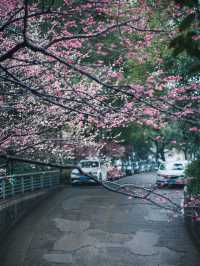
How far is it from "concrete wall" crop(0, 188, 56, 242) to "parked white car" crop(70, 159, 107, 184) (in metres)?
6.43

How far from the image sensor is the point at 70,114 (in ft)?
44.1

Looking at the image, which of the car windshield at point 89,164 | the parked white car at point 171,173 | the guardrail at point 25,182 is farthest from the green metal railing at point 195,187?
the car windshield at point 89,164

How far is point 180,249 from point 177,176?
12668 mm

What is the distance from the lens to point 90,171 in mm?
23703

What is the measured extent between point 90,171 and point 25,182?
6914 millimetres

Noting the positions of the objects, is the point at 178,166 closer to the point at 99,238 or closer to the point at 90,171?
the point at 90,171

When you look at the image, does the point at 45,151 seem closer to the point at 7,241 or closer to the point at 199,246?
the point at 7,241

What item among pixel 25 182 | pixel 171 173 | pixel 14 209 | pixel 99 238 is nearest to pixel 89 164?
pixel 171 173

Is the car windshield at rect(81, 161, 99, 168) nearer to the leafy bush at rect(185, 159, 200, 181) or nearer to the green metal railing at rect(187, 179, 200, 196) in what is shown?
the leafy bush at rect(185, 159, 200, 181)

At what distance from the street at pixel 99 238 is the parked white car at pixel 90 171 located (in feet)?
23.7

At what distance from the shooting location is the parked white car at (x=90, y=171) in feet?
76.4

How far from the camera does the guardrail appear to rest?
14.2 meters

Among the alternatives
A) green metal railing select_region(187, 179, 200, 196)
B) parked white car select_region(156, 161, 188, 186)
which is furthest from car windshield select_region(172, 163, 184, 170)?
green metal railing select_region(187, 179, 200, 196)

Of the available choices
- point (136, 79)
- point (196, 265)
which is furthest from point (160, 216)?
point (136, 79)
